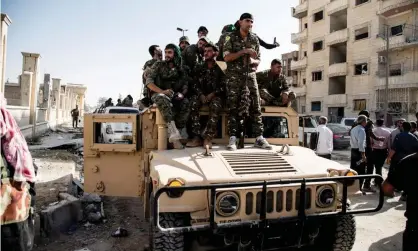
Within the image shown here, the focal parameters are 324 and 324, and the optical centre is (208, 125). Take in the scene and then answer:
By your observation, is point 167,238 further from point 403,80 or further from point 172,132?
point 403,80

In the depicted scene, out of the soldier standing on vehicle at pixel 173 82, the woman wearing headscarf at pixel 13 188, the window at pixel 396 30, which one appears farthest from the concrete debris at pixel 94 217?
the window at pixel 396 30

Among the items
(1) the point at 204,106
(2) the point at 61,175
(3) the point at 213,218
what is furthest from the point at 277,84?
(2) the point at 61,175

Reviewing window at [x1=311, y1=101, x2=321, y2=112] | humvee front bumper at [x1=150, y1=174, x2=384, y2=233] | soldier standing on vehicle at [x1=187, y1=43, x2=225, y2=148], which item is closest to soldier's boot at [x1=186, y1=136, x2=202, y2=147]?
soldier standing on vehicle at [x1=187, y1=43, x2=225, y2=148]

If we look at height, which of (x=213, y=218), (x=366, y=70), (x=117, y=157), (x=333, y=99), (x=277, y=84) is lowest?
(x=213, y=218)

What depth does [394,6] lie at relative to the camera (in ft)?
77.7

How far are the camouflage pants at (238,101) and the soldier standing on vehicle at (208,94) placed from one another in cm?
15

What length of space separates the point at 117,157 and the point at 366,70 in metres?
27.1

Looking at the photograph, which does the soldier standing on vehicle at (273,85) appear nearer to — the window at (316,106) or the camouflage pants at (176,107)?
the camouflage pants at (176,107)

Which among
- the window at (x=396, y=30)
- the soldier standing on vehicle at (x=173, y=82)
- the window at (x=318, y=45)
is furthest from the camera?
the window at (x=318, y=45)

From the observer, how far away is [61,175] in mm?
6609

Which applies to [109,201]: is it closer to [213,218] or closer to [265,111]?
[265,111]

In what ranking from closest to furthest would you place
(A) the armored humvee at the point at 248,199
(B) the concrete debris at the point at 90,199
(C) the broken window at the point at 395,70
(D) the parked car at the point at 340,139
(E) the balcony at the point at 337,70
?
(A) the armored humvee at the point at 248,199
(B) the concrete debris at the point at 90,199
(D) the parked car at the point at 340,139
(C) the broken window at the point at 395,70
(E) the balcony at the point at 337,70

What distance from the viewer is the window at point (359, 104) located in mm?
26731

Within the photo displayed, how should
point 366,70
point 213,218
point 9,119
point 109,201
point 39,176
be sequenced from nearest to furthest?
point 9,119 → point 213,218 → point 109,201 → point 39,176 → point 366,70
